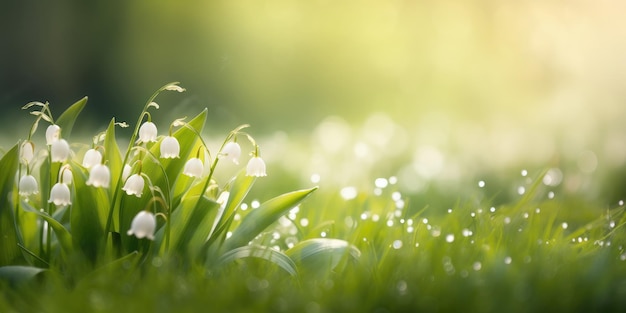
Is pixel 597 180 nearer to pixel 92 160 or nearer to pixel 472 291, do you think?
pixel 472 291

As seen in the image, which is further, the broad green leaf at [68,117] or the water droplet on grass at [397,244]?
the water droplet on grass at [397,244]

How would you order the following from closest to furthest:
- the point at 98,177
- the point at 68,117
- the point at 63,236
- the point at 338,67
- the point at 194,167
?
the point at 98,177 < the point at 194,167 < the point at 63,236 < the point at 68,117 < the point at 338,67

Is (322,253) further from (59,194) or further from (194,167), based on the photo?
(59,194)

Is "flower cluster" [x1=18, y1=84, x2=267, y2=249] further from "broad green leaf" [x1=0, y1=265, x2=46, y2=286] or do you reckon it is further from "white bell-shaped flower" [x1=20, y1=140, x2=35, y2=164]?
"broad green leaf" [x1=0, y1=265, x2=46, y2=286]

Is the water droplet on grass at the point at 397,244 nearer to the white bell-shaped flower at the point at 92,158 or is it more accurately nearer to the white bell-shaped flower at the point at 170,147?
the white bell-shaped flower at the point at 170,147

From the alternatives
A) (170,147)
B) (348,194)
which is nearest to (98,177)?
(170,147)

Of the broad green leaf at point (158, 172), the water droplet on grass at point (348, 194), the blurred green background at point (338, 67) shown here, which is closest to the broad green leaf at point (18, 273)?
the broad green leaf at point (158, 172)
